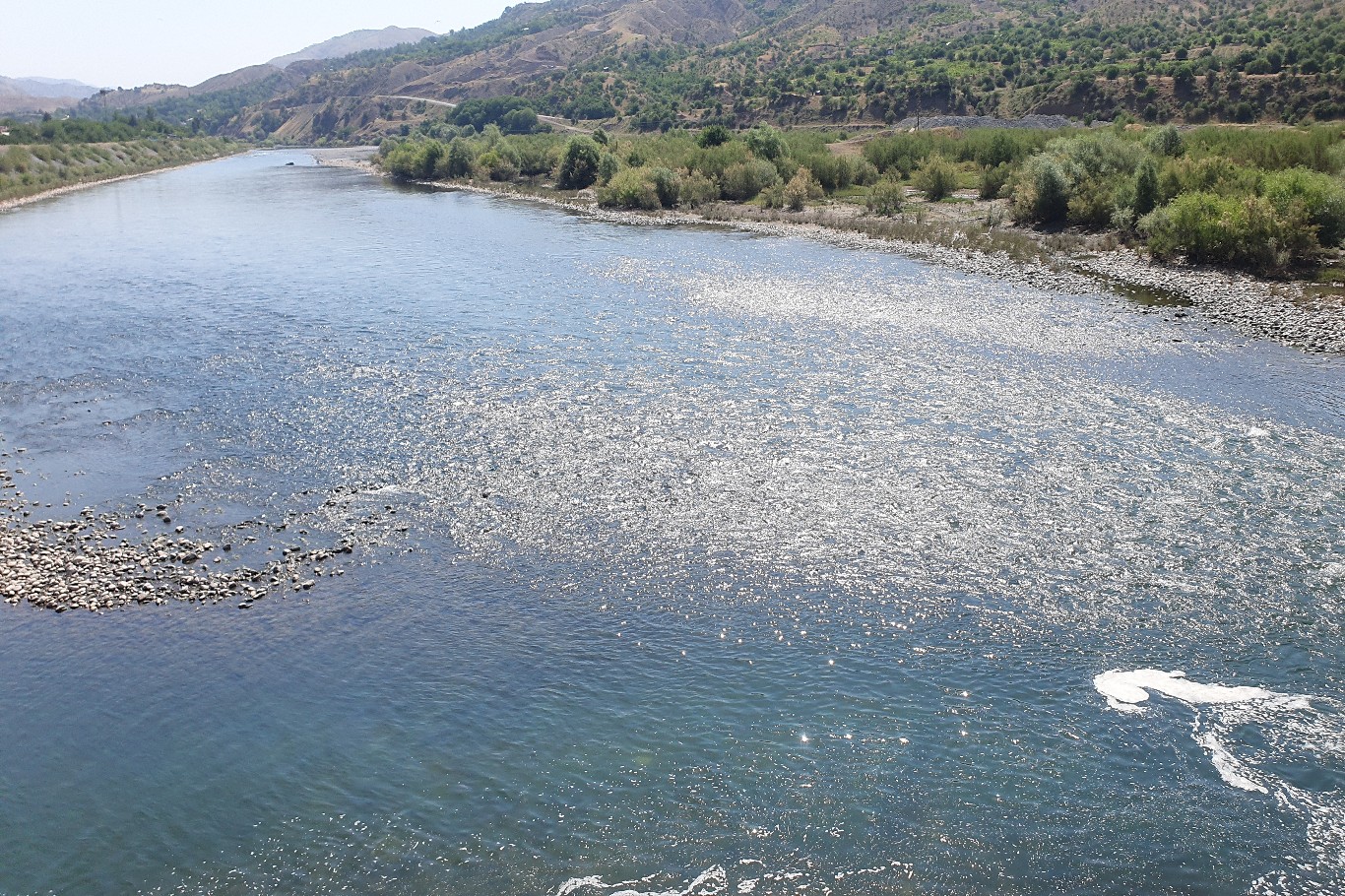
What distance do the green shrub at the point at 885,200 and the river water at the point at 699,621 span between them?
33.4m

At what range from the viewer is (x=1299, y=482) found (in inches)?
1034

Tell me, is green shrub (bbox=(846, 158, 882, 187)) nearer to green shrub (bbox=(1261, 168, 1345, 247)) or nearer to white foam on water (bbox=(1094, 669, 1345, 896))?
green shrub (bbox=(1261, 168, 1345, 247))

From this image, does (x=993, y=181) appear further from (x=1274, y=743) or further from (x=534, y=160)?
(x=1274, y=743)

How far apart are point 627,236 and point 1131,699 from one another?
188 feet

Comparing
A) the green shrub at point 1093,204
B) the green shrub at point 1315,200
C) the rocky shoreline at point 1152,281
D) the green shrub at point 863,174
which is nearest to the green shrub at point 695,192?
the rocky shoreline at point 1152,281

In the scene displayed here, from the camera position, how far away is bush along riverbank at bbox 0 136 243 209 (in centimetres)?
10694

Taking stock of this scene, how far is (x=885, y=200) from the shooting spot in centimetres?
7475

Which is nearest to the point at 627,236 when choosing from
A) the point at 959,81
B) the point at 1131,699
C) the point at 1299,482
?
the point at 1299,482

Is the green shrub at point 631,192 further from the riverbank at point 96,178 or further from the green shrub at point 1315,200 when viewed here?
the riverbank at point 96,178

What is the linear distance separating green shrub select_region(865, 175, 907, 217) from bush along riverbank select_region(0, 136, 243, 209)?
8177 cm

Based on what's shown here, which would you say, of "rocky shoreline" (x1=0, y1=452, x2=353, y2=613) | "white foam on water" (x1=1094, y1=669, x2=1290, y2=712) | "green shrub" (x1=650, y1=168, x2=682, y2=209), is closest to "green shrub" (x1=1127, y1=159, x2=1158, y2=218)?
"green shrub" (x1=650, y1=168, x2=682, y2=209)

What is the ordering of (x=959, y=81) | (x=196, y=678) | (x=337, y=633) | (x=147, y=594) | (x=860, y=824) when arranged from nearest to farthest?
(x=860, y=824)
(x=196, y=678)
(x=337, y=633)
(x=147, y=594)
(x=959, y=81)

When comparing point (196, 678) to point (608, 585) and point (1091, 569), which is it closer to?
point (608, 585)

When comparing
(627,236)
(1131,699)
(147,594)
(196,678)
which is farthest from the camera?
(627,236)
